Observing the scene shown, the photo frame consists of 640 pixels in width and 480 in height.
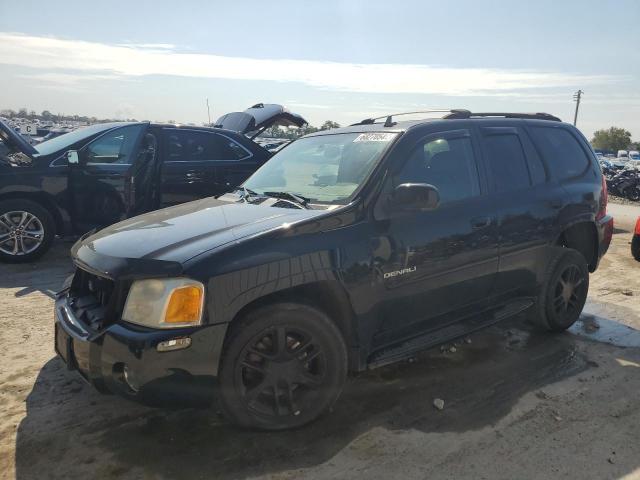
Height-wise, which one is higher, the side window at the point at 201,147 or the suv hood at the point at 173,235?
the side window at the point at 201,147

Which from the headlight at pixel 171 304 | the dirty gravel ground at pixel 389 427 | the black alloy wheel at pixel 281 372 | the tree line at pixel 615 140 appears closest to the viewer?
the headlight at pixel 171 304

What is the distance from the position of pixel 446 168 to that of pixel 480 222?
454mm

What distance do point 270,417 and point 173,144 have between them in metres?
5.02

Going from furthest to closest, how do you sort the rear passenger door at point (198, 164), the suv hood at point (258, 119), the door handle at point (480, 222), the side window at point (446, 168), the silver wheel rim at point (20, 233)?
the suv hood at point (258, 119) → the rear passenger door at point (198, 164) → the silver wheel rim at point (20, 233) → the door handle at point (480, 222) → the side window at point (446, 168)

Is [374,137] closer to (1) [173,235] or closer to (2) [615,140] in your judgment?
(1) [173,235]

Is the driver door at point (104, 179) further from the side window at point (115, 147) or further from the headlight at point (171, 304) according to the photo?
the headlight at point (171, 304)

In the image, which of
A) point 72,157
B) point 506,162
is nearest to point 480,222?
point 506,162

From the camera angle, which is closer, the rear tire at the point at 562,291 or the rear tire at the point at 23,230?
the rear tire at the point at 562,291

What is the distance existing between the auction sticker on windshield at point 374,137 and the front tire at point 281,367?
4.38ft

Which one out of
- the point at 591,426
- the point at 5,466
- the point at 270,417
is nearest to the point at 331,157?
the point at 270,417

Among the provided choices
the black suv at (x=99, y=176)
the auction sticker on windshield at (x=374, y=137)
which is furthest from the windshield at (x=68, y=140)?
the auction sticker on windshield at (x=374, y=137)

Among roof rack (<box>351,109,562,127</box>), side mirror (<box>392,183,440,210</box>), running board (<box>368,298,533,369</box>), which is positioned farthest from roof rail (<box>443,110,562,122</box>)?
running board (<box>368,298,533,369</box>)

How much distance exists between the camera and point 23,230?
21.2 ft

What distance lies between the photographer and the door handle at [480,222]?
3.63m
